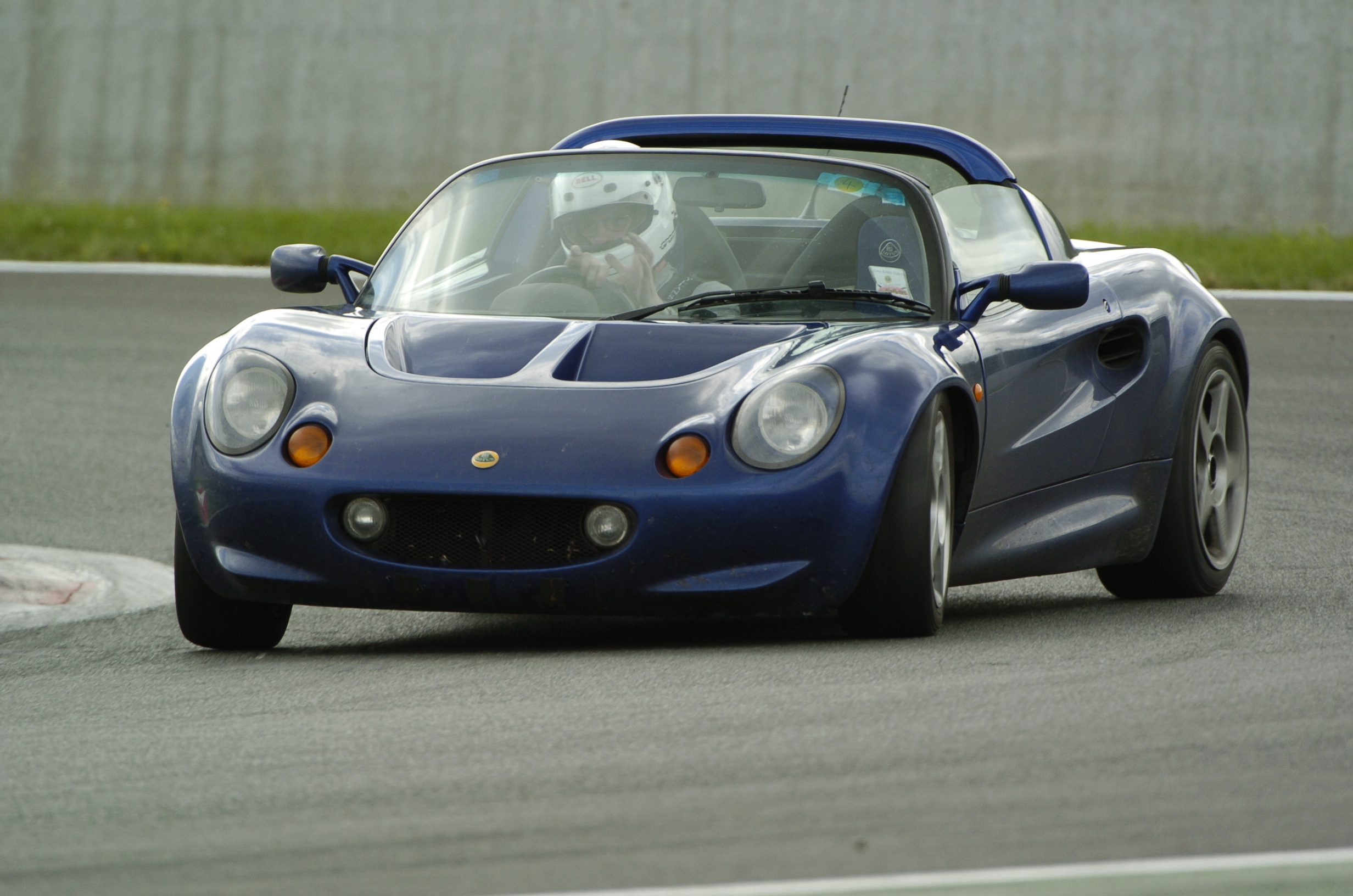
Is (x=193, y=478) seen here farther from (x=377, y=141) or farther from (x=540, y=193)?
(x=377, y=141)

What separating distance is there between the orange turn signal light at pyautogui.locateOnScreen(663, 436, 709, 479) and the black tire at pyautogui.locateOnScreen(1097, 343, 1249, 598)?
197 centimetres

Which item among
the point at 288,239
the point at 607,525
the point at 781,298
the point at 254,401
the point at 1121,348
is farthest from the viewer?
the point at 288,239

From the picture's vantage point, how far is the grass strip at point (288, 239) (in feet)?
51.1

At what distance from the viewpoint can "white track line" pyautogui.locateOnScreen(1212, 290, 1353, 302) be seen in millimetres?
14438

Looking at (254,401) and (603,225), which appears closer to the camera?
(254,401)

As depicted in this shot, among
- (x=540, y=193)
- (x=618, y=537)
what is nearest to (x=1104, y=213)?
(x=540, y=193)

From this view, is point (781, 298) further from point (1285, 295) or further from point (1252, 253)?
point (1252, 253)

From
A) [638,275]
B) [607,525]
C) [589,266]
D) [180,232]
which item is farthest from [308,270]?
[180,232]

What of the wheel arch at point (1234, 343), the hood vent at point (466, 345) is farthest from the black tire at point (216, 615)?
the wheel arch at point (1234, 343)

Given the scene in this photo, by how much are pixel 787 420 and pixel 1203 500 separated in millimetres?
2073

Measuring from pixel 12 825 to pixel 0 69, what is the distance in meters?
19.0

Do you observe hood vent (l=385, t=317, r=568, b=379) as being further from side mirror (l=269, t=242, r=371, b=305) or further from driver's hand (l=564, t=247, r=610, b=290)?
side mirror (l=269, t=242, r=371, b=305)

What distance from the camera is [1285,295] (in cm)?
1461

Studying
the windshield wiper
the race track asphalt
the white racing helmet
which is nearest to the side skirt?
the race track asphalt
